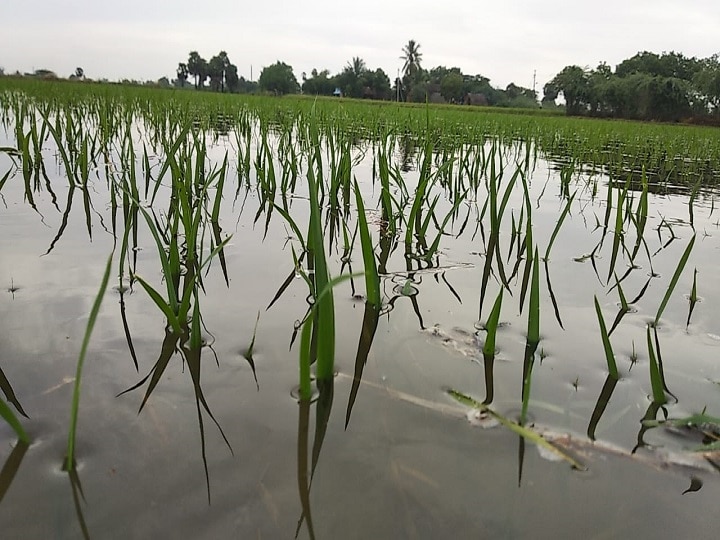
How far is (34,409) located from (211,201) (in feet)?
5.91

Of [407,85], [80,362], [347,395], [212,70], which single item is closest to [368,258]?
[347,395]

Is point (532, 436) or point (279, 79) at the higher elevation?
point (279, 79)

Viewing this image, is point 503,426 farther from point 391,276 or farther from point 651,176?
point 651,176

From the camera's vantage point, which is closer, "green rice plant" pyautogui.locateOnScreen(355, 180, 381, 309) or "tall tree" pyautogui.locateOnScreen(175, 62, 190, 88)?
"green rice plant" pyautogui.locateOnScreen(355, 180, 381, 309)

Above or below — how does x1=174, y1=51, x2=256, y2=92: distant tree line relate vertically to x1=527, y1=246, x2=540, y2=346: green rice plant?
above

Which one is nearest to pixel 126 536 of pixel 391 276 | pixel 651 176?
pixel 391 276

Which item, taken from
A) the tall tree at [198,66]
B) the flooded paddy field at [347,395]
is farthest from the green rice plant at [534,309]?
the tall tree at [198,66]

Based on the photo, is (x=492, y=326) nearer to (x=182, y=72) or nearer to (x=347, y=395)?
(x=347, y=395)

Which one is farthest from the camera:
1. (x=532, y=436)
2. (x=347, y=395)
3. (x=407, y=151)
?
(x=407, y=151)

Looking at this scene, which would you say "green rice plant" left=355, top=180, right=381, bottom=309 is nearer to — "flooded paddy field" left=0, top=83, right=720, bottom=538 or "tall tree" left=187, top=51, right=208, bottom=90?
"flooded paddy field" left=0, top=83, right=720, bottom=538

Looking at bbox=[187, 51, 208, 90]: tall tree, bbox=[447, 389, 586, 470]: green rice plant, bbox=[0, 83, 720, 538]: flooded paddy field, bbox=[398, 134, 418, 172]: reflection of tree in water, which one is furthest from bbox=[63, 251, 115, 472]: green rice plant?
bbox=[187, 51, 208, 90]: tall tree

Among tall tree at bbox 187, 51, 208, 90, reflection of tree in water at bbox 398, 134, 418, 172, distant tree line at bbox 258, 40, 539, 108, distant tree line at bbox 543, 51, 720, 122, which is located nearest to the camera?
reflection of tree in water at bbox 398, 134, 418, 172

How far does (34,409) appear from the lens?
0.84m

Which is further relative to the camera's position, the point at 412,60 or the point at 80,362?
the point at 412,60
